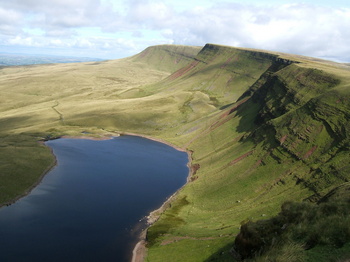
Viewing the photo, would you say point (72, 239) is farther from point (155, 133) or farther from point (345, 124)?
point (155, 133)

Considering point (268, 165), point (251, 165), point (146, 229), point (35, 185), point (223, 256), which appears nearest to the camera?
point (223, 256)

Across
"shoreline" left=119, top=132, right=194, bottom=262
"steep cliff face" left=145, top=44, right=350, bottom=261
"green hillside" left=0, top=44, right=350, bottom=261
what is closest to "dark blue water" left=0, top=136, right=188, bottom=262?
"shoreline" left=119, top=132, right=194, bottom=262

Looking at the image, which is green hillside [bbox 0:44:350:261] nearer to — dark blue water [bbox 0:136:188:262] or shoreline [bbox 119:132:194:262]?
shoreline [bbox 119:132:194:262]

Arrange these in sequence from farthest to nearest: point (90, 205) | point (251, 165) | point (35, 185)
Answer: point (35, 185) < point (251, 165) < point (90, 205)

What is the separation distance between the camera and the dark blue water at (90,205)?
65.1 m

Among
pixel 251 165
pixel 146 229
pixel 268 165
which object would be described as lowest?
pixel 146 229

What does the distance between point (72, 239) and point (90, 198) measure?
72.9 ft

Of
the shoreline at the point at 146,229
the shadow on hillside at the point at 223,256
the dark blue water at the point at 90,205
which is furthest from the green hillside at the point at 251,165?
the dark blue water at the point at 90,205

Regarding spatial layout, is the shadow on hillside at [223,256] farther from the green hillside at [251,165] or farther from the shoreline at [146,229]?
the shoreline at [146,229]

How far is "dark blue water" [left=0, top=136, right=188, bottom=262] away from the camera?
65.1 meters

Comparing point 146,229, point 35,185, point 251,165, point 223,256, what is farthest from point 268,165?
point 35,185

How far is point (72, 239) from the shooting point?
68500 mm

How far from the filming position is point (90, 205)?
85.8 metres

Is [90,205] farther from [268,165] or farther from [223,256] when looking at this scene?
[268,165]
